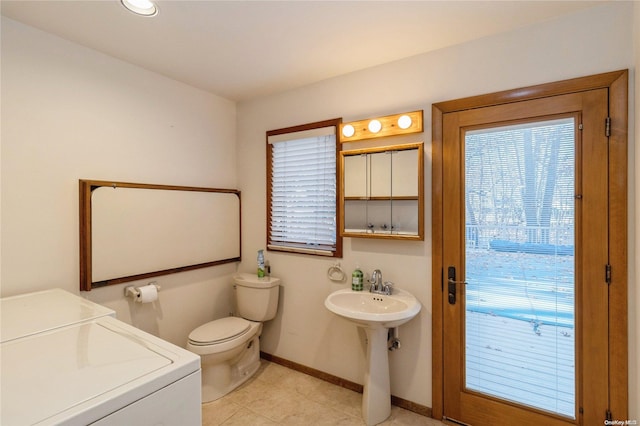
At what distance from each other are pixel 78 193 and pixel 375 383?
232 centimetres

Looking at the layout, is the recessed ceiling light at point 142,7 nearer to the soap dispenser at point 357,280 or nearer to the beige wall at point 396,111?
the beige wall at point 396,111

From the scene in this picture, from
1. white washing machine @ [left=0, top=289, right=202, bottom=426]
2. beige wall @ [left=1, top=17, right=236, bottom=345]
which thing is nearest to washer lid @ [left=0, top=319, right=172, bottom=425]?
white washing machine @ [left=0, top=289, right=202, bottom=426]

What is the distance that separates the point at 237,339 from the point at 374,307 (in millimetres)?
1082

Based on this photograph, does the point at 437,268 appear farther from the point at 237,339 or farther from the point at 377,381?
the point at 237,339

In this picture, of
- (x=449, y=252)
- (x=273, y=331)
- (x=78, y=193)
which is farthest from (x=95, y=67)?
(x=449, y=252)

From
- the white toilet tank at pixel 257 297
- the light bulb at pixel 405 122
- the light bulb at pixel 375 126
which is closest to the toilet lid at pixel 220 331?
the white toilet tank at pixel 257 297

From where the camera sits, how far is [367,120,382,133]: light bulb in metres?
2.23

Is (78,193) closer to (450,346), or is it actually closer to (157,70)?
(157,70)

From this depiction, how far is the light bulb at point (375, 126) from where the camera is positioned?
223cm

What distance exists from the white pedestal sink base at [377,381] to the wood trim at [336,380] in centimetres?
16

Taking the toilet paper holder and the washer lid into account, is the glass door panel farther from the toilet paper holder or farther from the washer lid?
the toilet paper holder

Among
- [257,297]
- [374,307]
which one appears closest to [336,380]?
[374,307]

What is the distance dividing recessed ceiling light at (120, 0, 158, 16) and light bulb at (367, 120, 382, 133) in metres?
1.46

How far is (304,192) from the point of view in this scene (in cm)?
269
